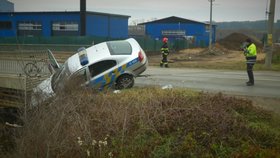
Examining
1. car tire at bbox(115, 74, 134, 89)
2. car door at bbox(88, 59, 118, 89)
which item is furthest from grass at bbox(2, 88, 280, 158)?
car tire at bbox(115, 74, 134, 89)

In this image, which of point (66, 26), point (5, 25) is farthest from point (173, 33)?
point (5, 25)

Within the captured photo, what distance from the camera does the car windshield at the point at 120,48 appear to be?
11691 mm

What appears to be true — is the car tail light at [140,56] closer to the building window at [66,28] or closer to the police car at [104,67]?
the police car at [104,67]

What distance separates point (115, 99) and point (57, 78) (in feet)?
9.59

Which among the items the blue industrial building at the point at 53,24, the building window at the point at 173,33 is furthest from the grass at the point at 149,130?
the building window at the point at 173,33

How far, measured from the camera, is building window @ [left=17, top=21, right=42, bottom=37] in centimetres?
4544

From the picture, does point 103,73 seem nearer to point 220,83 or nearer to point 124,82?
point 124,82

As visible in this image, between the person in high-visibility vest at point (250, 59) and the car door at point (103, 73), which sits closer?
the car door at point (103, 73)

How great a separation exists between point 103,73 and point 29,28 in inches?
1484

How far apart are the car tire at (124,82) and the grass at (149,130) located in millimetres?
3461

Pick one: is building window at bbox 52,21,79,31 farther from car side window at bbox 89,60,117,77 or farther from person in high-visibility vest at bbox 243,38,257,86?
car side window at bbox 89,60,117,77

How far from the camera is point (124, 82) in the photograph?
457 inches

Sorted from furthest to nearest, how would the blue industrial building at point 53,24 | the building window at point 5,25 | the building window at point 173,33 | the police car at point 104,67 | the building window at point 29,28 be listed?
1. the building window at point 173,33
2. the building window at point 5,25
3. the building window at point 29,28
4. the blue industrial building at point 53,24
5. the police car at point 104,67

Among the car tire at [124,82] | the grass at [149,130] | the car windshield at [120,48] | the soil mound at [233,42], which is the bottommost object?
the grass at [149,130]
